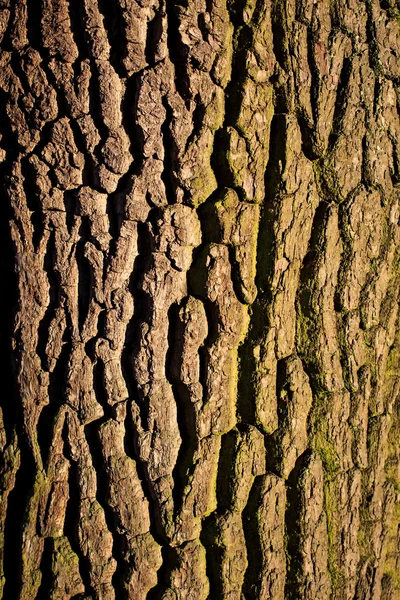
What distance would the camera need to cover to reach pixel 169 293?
1242 mm

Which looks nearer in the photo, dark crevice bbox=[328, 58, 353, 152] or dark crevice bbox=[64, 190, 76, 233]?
dark crevice bbox=[64, 190, 76, 233]

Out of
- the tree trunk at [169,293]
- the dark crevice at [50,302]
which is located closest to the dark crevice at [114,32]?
the tree trunk at [169,293]

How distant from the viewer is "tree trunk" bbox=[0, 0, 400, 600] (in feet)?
4.04

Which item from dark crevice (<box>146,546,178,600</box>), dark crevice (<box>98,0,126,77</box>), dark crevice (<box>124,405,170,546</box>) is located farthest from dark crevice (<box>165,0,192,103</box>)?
dark crevice (<box>146,546,178,600</box>)

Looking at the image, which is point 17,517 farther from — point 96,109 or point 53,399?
point 96,109

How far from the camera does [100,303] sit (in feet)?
4.07

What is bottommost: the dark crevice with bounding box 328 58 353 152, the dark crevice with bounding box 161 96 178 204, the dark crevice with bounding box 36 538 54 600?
the dark crevice with bounding box 36 538 54 600

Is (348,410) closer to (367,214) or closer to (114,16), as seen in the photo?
(367,214)

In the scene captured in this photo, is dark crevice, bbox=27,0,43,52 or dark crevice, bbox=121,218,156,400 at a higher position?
dark crevice, bbox=27,0,43,52

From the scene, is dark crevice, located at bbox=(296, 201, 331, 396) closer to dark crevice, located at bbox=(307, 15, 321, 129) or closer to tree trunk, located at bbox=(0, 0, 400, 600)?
tree trunk, located at bbox=(0, 0, 400, 600)

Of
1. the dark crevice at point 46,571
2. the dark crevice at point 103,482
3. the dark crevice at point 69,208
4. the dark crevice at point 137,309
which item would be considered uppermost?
the dark crevice at point 69,208

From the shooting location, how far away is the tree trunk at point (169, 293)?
1.23m

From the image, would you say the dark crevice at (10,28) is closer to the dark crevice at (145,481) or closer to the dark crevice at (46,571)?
the dark crevice at (145,481)

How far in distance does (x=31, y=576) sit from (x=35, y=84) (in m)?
1.09
